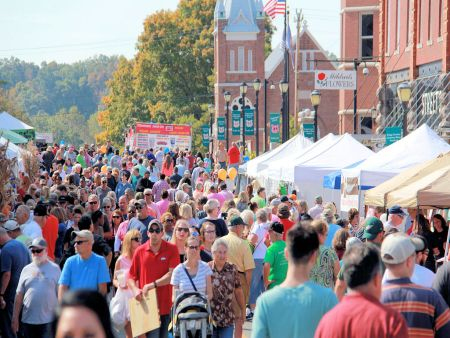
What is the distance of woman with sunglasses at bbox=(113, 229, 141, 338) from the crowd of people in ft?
0.04

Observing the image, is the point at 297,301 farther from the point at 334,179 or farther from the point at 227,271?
the point at 334,179

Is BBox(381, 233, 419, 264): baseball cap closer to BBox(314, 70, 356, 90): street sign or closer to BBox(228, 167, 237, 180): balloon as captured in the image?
BBox(228, 167, 237, 180): balloon

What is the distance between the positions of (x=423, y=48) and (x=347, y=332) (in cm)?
3390

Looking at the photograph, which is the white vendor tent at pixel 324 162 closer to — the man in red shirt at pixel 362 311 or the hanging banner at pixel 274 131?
the man in red shirt at pixel 362 311

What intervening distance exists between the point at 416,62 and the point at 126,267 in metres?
28.8

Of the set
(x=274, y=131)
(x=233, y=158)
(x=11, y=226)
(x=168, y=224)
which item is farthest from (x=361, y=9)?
(x=11, y=226)

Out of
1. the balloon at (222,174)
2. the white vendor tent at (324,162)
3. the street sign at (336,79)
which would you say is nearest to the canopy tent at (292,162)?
the white vendor tent at (324,162)

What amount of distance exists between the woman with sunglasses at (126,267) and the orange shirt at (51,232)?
2.39 metres

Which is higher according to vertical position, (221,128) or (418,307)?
(418,307)

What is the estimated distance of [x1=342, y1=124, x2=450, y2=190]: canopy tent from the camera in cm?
2052

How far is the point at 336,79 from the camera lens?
4041 centimetres

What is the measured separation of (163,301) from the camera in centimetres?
1210

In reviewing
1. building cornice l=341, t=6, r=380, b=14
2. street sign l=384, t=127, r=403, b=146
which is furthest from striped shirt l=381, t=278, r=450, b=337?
building cornice l=341, t=6, r=380, b=14

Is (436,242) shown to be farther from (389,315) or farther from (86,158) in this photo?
(86,158)
